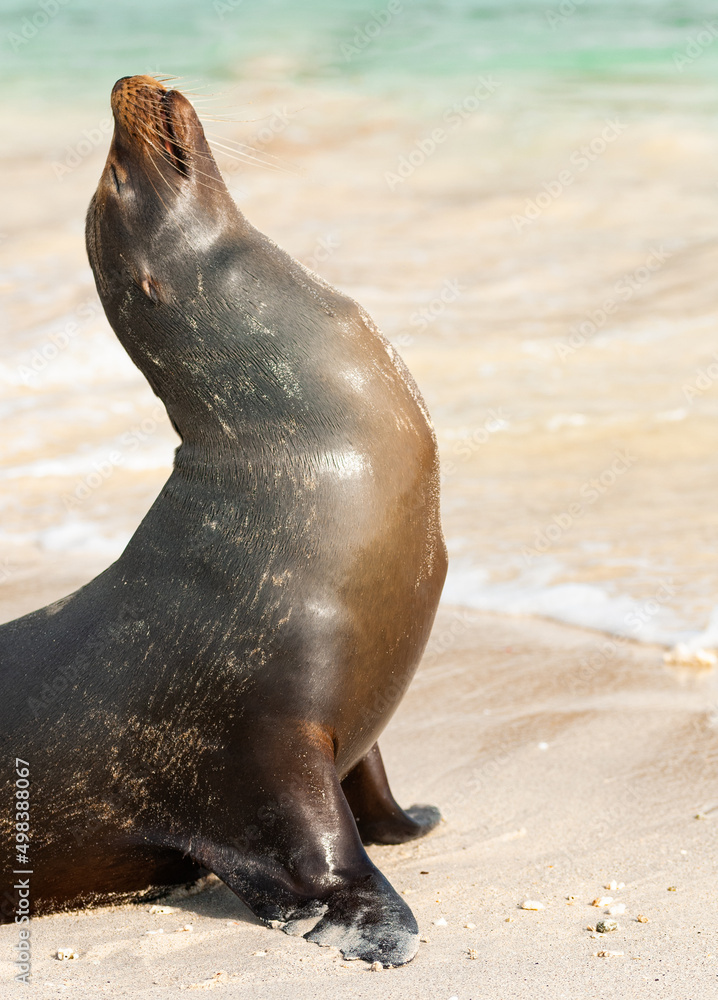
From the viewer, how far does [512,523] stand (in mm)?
7465

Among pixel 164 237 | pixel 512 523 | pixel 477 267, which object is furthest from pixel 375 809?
pixel 477 267

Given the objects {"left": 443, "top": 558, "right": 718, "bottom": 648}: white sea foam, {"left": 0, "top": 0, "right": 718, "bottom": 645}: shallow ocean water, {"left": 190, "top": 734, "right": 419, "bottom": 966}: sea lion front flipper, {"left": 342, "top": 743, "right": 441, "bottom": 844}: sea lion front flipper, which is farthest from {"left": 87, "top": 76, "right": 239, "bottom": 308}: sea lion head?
{"left": 443, "top": 558, "right": 718, "bottom": 648}: white sea foam

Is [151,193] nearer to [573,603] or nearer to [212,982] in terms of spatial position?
[212,982]

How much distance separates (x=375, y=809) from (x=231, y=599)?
3.27 feet

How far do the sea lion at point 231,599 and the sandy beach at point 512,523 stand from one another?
0.20 metres

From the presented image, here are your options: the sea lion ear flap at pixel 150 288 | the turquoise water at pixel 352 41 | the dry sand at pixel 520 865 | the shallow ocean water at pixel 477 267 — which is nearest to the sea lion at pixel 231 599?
the sea lion ear flap at pixel 150 288

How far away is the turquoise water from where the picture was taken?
94.6 feet

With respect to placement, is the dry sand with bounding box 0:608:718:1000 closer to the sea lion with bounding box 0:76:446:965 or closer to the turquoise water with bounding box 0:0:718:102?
the sea lion with bounding box 0:76:446:965

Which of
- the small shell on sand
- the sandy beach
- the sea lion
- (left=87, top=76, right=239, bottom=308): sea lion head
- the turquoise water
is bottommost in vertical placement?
the turquoise water

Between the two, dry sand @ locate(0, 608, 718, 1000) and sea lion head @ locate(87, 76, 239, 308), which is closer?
dry sand @ locate(0, 608, 718, 1000)

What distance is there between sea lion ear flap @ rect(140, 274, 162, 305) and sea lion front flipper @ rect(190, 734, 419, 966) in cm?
131

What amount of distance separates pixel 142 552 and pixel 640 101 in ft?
75.9

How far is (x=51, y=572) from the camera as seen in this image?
6.97m

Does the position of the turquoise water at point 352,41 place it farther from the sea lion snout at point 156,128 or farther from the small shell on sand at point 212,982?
the small shell on sand at point 212,982
